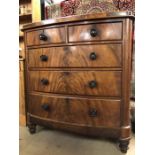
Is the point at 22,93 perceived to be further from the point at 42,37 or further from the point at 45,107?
the point at 42,37

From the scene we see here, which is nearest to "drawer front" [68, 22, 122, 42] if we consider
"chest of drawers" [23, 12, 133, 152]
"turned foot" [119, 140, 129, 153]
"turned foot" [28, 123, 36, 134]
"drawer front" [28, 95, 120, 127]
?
"chest of drawers" [23, 12, 133, 152]

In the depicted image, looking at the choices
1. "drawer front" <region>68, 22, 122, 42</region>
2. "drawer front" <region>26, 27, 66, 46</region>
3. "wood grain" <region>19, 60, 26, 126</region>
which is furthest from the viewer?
"wood grain" <region>19, 60, 26, 126</region>

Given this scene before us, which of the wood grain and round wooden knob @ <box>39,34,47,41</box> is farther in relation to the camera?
the wood grain

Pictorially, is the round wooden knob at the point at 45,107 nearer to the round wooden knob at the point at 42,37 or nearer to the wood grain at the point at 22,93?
the wood grain at the point at 22,93

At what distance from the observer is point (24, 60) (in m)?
1.46

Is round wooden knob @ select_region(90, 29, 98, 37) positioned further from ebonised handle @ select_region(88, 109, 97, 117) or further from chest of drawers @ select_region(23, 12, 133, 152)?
ebonised handle @ select_region(88, 109, 97, 117)

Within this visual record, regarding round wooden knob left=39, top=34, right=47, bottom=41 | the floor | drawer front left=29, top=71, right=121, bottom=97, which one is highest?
round wooden knob left=39, top=34, right=47, bottom=41

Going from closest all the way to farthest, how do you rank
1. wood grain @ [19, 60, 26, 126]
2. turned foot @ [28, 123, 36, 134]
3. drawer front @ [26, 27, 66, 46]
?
1. drawer front @ [26, 27, 66, 46]
2. turned foot @ [28, 123, 36, 134]
3. wood grain @ [19, 60, 26, 126]

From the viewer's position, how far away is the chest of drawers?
1040 millimetres

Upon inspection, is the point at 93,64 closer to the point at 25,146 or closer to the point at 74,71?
the point at 74,71

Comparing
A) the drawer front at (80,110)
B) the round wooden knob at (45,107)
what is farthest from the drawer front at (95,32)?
the round wooden knob at (45,107)
